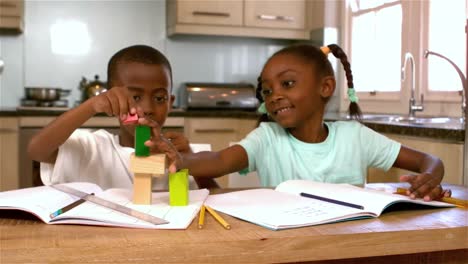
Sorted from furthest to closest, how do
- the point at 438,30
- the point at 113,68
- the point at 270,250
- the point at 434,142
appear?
the point at 438,30 < the point at 434,142 < the point at 113,68 < the point at 270,250

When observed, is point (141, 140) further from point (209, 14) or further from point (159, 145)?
point (209, 14)

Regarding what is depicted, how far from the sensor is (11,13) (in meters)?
3.15

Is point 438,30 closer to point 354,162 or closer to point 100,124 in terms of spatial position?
point 354,162

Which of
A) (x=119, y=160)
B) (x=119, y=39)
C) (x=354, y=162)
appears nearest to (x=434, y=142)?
(x=354, y=162)

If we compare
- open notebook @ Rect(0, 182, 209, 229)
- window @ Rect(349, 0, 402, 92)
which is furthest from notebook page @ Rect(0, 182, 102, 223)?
window @ Rect(349, 0, 402, 92)

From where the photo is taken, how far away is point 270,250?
60 cm

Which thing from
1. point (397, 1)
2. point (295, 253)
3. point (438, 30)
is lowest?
point (295, 253)

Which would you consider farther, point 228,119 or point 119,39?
point 119,39

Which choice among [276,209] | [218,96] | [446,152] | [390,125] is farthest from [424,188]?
[218,96]

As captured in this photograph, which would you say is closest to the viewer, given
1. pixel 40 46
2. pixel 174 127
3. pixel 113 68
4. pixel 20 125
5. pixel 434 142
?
pixel 113 68

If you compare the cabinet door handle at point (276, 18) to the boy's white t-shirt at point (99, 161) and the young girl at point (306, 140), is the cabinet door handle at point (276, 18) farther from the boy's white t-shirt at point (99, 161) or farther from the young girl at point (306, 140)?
the boy's white t-shirt at point (99, 161)

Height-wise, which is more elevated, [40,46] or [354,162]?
[40,46]

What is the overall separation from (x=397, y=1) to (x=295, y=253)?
2.61m

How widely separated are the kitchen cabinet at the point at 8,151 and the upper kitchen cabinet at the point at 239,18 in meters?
1.16
